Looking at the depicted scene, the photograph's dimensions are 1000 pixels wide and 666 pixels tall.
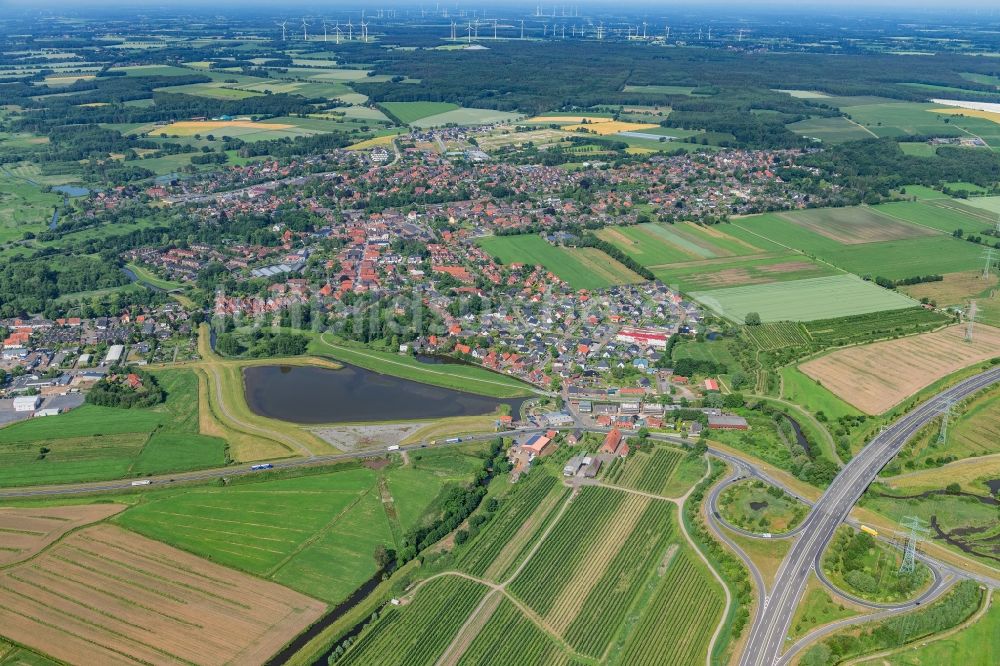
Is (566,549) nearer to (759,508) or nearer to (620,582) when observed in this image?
(620,582)

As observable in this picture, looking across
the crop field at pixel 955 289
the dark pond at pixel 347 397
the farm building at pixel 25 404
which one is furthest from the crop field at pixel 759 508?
the farm building at pixel 25 404

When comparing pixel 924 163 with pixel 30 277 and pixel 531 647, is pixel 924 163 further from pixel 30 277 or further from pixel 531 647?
pixel 30 277

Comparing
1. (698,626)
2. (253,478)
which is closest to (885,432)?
(698,626)

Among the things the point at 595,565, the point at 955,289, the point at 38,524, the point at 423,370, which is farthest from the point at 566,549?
the point at 955,289

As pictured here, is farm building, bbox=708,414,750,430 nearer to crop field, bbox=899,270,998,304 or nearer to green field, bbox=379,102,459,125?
crop field, bbox=899,270,998,304

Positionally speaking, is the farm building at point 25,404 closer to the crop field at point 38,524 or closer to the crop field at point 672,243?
the crop field at point 38,524
